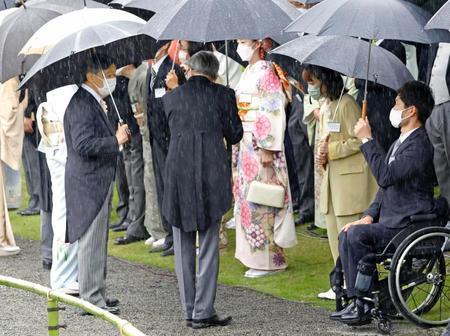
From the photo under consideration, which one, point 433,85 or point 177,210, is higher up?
point 433,85

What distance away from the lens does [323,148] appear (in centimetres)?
980

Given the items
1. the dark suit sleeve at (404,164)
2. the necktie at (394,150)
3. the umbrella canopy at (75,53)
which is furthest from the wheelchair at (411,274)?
the umbrella canopy at (75,53)

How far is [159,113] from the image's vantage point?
11.5m

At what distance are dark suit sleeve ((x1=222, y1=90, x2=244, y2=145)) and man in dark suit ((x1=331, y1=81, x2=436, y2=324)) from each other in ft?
3.20

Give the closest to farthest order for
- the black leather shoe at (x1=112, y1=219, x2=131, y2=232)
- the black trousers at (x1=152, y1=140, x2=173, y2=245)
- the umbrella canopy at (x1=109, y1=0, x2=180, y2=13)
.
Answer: the umbrella canopy at (x1=109, y1=0, x2=180, y2=13) → the black trousers at (x1=152, y1=140, x2=173, y2=245) → the black leather shoe at (x1=112, y1=219, x2=131, y2=232)

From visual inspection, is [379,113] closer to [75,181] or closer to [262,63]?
[262,63]

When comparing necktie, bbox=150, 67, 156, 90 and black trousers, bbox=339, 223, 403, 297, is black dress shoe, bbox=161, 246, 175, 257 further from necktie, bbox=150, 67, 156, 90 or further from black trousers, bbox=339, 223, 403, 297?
black trousers, bbox=339, 223, 403, 297

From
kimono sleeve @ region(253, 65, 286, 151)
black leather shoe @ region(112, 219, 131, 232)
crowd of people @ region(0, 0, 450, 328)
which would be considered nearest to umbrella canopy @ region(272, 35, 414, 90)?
crowd of people @ region(0, 0, 450, 328)

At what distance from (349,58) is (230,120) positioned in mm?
1018

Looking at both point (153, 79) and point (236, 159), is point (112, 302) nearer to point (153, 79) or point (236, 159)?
point (236, 159)

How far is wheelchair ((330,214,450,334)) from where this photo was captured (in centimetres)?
834

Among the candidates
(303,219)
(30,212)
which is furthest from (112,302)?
(30,212)

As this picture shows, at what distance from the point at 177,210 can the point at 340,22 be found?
68.9 inches

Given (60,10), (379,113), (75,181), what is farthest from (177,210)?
(60,10)
